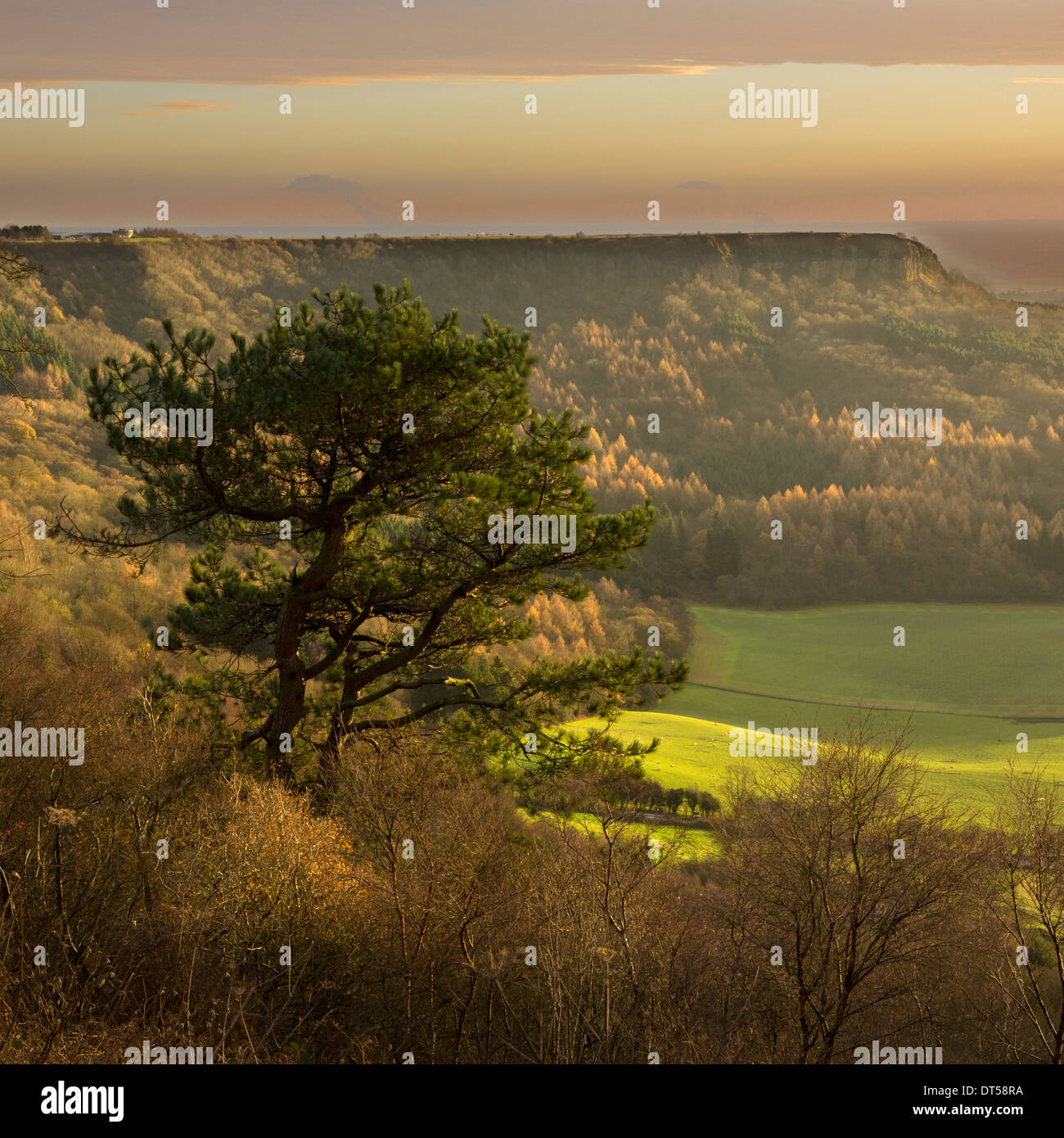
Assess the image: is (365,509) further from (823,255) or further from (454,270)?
(823,255)

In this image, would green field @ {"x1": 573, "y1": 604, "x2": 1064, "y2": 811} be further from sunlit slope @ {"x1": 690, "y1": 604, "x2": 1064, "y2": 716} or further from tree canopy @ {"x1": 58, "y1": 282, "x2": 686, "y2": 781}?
tree canopy @ {"x1": 58, "y1": 282, "x2": 686, "y2": 781}

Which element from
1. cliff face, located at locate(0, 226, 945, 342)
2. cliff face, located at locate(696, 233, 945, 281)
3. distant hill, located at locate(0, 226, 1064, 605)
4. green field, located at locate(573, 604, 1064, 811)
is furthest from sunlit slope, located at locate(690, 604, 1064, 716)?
cliff face, located at locate(696, 233, 945, 281)

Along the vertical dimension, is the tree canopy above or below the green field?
above

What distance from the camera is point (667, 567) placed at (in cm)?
12200

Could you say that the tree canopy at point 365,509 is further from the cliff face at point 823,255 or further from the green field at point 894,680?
the cliff face at point 823,255

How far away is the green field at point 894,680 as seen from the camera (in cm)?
7538

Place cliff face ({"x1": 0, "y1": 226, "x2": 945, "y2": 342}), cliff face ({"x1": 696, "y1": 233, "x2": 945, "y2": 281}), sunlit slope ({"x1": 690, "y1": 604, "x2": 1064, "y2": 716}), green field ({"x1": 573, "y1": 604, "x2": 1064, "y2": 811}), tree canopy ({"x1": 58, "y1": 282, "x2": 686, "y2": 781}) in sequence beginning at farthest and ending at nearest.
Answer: cliff face ({"x1": 696, "y1": 233, "x2": 945, "y2": 281}) → cliff face ({"x1": 0, "y1": 226, "x2": 945, "y2": 342}) → sunlit slope ({"x1": 690, "y1": 604, "x2": 1064, "y2": 716}) → green field ({"x1": 573, "y1": 604, "x2": 1064, "y2": 811}) → tree canopy ({"x1": 58, "y1": 282, "x2": 686, "y2": 781})

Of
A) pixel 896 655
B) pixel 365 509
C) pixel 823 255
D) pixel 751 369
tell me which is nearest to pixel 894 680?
pixel 896 655

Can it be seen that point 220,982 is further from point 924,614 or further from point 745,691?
point 924,614

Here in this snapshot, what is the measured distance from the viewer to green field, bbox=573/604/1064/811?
247 ft

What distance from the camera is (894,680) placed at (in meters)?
103

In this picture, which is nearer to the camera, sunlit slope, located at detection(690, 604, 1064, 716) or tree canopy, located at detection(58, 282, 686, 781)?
tree canopy, located at detection(58, 282, 686, 781)
